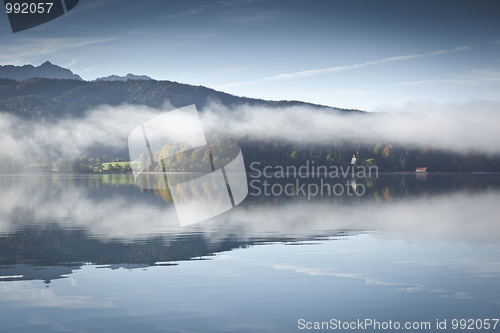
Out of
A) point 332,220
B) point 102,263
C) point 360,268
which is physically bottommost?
point 332,220

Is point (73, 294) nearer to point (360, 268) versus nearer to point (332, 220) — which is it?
point (360, 268)

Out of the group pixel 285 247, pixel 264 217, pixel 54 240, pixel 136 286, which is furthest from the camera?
pixel 264 217

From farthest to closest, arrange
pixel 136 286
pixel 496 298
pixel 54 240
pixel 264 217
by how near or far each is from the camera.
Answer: pixel 264 217, pixel 54 240, pixel 136 286, pixel 496 298

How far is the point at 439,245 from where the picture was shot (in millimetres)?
30828

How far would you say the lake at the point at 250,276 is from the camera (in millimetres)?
16594

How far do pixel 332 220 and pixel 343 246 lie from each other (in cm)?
1379

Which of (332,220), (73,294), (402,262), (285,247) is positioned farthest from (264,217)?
(73,294)

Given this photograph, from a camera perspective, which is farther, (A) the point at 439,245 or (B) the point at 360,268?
(A) the point at 439,245

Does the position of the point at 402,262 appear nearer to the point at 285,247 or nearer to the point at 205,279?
the point at 285,247

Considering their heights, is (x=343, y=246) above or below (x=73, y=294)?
below

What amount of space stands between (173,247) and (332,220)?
17.9 meters

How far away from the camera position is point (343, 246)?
30266 millimetres

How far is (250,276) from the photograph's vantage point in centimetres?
2242

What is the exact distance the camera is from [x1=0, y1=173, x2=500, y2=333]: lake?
1659 centimetres
